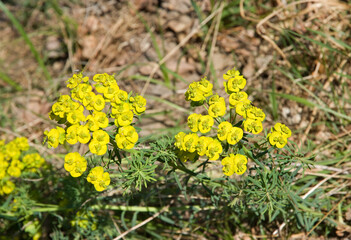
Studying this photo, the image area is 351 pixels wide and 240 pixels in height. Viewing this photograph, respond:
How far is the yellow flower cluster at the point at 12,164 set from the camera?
2.57 m

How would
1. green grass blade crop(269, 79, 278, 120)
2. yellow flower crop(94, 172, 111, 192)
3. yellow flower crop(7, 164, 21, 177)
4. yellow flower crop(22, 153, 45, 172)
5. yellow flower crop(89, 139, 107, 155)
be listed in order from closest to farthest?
yellow flower crop(89, 139, 107, 155), yellow flower crop(94, 172, 111, 192), yellow flower crop(7, 164, 21, 177), yellow flower crop(22, 153, 45, 172), green grass blade crop(269, 79, 278, 120)

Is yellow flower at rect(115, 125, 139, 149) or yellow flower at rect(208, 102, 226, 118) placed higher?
yellow flower at rect(208, 102, 226, 118)

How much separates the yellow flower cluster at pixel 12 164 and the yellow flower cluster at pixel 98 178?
103cm

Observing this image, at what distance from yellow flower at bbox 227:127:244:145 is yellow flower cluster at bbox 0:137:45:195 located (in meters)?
1.69

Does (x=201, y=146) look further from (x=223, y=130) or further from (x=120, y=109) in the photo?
(x=120, y=109)

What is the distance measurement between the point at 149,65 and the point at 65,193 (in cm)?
210

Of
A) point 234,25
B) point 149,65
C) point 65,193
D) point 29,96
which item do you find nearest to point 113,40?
point 149,65

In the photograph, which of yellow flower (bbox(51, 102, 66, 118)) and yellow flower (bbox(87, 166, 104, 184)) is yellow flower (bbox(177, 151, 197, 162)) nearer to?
yellow flower (bbox(87, 166, 104, 184))

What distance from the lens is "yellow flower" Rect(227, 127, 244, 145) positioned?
5.85ft

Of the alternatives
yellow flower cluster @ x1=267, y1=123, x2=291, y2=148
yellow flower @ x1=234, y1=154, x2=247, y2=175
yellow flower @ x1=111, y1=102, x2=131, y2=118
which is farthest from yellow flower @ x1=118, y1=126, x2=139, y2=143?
yellow flower cluster @ x1=267, y1=123, x2=291, y2=148

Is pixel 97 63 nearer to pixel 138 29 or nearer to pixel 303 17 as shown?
pixel 138 29

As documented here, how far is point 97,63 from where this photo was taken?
14.8 ft

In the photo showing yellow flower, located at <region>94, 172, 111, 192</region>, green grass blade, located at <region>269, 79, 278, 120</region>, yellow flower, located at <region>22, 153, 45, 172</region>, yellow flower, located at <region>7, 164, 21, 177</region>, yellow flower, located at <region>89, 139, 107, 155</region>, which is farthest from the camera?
green grass blade, located at <region>269, 79, 278, 120</region>

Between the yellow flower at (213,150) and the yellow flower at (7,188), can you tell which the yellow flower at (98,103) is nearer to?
the yellow flower at (213,150)
